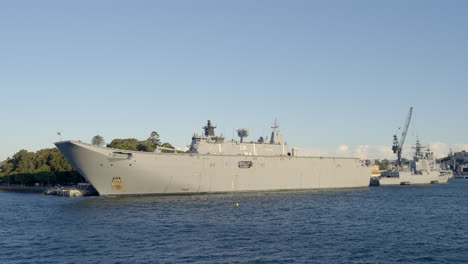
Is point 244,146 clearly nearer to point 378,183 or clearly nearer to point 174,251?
point 174,251

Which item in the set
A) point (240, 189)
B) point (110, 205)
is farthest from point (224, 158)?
point (110, 205)

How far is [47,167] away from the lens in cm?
8800

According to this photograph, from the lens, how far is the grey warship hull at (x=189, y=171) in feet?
154

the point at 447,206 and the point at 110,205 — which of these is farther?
the point at 447,206

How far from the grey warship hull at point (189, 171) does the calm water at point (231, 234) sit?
5.55 meters

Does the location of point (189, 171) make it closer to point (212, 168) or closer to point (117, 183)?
point (212, 168)

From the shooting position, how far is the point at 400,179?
3688 inches

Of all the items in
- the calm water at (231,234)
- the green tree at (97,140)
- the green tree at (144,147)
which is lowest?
the calm water at (231,234)

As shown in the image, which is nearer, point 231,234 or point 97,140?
point 231,234

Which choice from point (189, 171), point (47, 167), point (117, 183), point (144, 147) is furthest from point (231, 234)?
point (47, 167)

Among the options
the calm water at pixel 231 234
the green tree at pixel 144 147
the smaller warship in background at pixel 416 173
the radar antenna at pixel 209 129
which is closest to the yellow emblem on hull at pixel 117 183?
the calm water at pixel 231 234

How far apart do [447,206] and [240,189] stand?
25.3 m

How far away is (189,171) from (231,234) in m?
25.1

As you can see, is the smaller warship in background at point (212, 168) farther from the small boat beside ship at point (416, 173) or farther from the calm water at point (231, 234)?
the small boat beside ship at point (416, 173)
